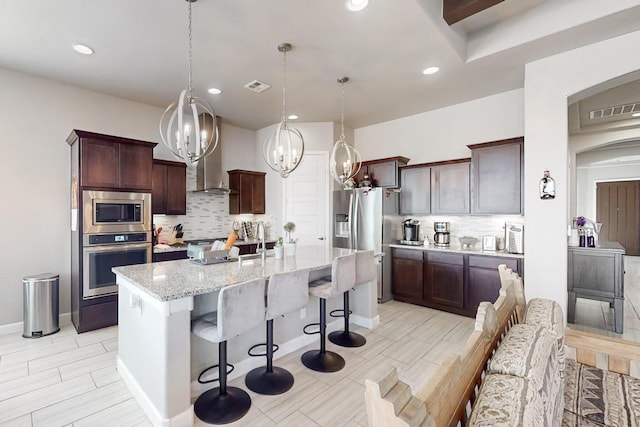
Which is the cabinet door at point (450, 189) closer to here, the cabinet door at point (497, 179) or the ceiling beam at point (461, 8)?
the cabinet door at point (497, 179)

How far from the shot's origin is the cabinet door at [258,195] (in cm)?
569

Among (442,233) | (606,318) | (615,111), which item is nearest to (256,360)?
(442,233)

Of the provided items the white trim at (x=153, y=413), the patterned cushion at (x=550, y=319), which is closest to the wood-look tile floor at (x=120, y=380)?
the white trim at (x=153, y=413)

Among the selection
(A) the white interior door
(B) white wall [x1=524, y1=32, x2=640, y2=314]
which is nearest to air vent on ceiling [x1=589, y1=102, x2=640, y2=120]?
(B) white wall [x1=524, y1=32, x2=640, y2=314]

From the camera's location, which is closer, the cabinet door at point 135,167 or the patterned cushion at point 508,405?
the patterned cushion at point 508,405

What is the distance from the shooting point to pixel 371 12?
2.52 metres

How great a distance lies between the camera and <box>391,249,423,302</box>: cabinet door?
4.54m

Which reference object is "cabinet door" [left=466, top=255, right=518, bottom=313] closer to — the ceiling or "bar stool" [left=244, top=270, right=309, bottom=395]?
the ceiling

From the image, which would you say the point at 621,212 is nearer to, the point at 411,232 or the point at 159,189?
the point at 411,232

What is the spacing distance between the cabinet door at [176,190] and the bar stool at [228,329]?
2.89m

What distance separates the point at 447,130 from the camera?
4.82 metres

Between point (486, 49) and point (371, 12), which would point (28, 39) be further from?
point (486, 49)

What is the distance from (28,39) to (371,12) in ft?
10.8

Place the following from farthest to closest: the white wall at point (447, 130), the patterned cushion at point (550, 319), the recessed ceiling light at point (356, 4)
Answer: the white wall at point (447, 130) < the recessed ceiling light at point (356, 4) < the patterned cushion at point (550, 319)
